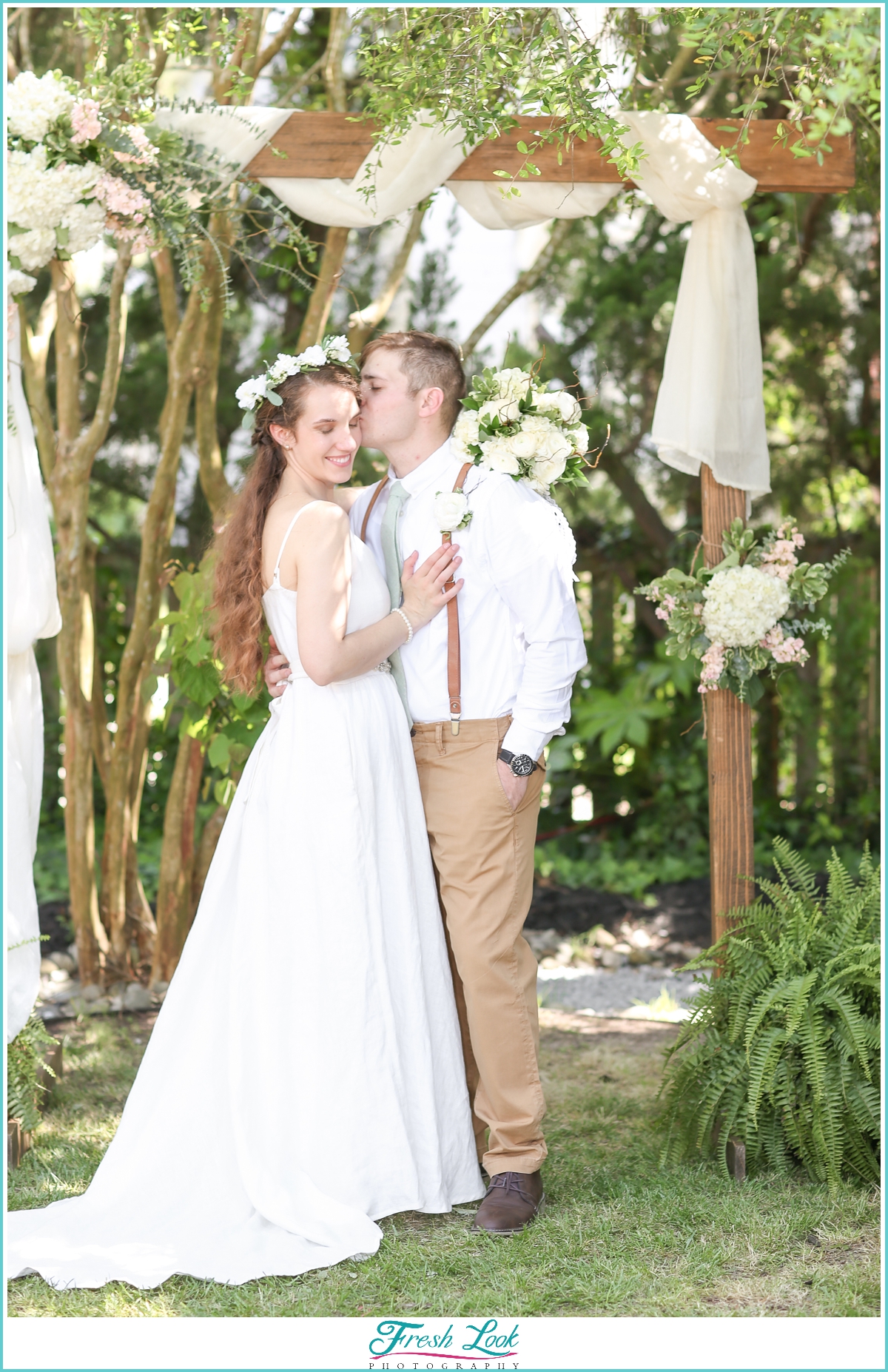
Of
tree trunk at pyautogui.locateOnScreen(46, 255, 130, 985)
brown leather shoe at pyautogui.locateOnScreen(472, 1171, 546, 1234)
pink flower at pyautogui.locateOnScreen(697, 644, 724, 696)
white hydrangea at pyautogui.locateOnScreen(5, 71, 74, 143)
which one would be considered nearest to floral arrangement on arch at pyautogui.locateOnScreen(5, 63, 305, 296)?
white hydrangea at pyautogui.locateOnScreen(5, 71, 74, 143)

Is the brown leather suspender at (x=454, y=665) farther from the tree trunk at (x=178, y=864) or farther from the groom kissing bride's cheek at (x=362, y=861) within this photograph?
the tree trunk at (x=178, y=864)

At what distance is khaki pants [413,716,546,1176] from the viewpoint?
3172mm

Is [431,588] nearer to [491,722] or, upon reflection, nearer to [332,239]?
[491,722]

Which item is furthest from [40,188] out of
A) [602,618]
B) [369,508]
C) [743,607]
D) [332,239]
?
[602,618]

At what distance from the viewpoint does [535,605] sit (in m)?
3.20

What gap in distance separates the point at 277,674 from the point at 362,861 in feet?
1.94

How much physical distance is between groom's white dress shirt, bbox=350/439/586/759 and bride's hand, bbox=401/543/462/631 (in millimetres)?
51

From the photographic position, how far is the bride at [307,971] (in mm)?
2992

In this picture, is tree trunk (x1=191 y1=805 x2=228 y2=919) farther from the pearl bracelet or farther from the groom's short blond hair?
the groom's short blond hair

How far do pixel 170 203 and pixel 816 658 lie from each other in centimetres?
508

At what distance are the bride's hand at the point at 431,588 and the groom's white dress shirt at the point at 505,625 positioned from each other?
0.05 metres

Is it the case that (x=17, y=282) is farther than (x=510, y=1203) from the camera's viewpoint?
Yes

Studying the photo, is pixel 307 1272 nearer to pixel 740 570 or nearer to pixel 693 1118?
pixel 693 1118

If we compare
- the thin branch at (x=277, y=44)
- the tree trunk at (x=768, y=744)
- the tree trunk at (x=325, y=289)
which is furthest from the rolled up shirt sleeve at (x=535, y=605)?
the tree trunk at (x=768, y=744)
